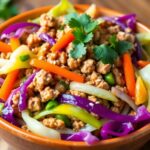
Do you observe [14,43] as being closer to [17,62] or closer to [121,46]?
[17,62]

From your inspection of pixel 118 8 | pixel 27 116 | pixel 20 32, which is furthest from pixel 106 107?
pixel 118 8

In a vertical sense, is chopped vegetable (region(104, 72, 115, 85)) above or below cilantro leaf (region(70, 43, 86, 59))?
below

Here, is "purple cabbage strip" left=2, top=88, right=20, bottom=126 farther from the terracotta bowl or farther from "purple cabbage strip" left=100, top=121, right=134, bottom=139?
"purple cabbage strip" left=100, top=121, right=134, bottom=139

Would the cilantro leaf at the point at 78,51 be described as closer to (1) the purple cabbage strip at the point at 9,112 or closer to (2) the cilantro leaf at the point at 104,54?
(2) the cilantro leaf at the point at 104,54

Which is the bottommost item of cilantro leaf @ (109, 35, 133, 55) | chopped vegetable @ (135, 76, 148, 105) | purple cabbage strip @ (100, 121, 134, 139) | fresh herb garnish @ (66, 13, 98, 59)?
purple cabbage strip @ (100, 121, 134, 139)

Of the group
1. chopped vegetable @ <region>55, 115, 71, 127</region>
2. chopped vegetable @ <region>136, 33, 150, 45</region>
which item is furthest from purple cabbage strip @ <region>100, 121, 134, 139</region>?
chopped vegetable @ <region>136, 33, 150, 45</region>

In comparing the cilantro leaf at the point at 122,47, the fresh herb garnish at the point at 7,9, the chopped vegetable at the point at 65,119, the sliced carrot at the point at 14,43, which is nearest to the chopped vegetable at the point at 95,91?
the chopped vegetable at the point at 65,119

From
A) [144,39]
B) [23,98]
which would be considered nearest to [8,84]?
[23,98]
